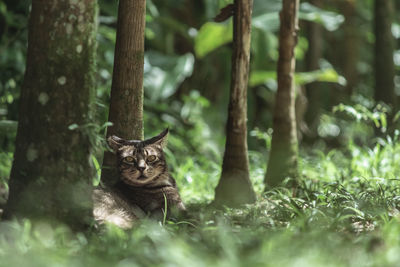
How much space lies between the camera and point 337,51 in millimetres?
13625

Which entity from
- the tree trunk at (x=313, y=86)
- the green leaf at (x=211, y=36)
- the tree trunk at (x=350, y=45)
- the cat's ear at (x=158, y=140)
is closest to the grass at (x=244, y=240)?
the cat's ear at (x=158, y=140)

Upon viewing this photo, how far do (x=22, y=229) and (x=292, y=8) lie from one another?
3.21m

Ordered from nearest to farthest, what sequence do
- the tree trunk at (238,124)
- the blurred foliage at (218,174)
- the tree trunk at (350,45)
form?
the blurred foliage at (218,174) → the tree trunk at (238,124) → the tree trunk at (350,45)

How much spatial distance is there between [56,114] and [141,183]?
1136 millimetres

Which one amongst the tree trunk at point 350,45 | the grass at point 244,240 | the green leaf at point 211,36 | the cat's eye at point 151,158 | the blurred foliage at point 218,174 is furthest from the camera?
the tree trunk at point 350,45

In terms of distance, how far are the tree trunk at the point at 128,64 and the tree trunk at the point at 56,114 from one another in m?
0.78

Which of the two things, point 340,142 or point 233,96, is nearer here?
point 233,96

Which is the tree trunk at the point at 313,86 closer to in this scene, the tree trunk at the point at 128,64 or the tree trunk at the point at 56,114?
the tree trunk at the point at 128,64

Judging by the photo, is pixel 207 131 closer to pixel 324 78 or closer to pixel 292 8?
pixel 324 78

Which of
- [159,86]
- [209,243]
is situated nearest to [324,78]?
[159,86]

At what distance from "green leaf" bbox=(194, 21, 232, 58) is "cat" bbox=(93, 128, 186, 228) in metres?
4.98

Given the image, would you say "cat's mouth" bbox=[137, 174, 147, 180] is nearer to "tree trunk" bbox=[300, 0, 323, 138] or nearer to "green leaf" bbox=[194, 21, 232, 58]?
"green leaf" bbox=[194, 21, 232, 58]

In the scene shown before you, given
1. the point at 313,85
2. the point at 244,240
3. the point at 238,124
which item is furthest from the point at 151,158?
the point at 313,85

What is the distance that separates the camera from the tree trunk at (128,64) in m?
3.82
